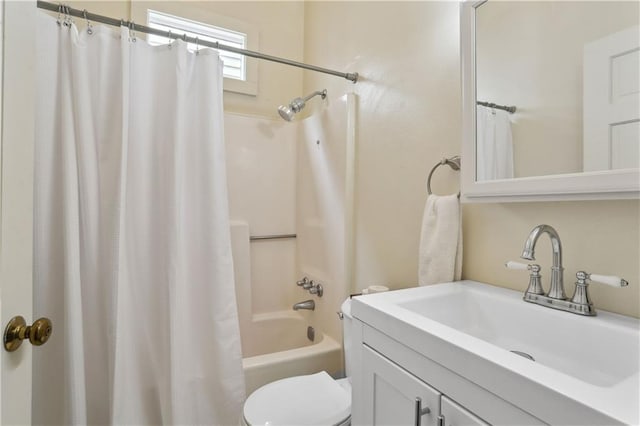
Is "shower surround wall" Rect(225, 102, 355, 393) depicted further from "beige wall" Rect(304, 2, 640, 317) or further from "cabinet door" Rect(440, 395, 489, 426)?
"cabinet door" Rect(440, 395, 489, 426)

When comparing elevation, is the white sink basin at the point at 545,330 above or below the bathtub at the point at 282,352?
above

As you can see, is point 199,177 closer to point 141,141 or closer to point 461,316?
point 141,141

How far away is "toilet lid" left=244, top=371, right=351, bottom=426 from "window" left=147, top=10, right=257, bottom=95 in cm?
183

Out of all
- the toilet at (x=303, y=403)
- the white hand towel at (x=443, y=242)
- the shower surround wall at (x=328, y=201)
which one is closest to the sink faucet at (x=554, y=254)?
the white hand towel at (x=443, y=242)

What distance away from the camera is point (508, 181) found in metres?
0.88

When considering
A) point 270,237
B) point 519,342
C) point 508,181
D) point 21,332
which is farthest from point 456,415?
point 270,237

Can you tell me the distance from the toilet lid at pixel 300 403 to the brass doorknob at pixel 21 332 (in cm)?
68

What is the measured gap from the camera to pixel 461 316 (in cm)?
91

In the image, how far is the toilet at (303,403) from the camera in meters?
1.07

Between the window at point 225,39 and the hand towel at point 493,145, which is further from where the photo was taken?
the window at point 225,39

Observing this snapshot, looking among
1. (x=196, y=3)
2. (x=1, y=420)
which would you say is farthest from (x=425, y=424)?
(x=196, y=3)

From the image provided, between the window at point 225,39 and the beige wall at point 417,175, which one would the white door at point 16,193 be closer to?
the beige wall at point 417,175

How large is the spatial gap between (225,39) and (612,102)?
218 centimetres

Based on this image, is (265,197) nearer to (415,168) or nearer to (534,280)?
(415,168)
